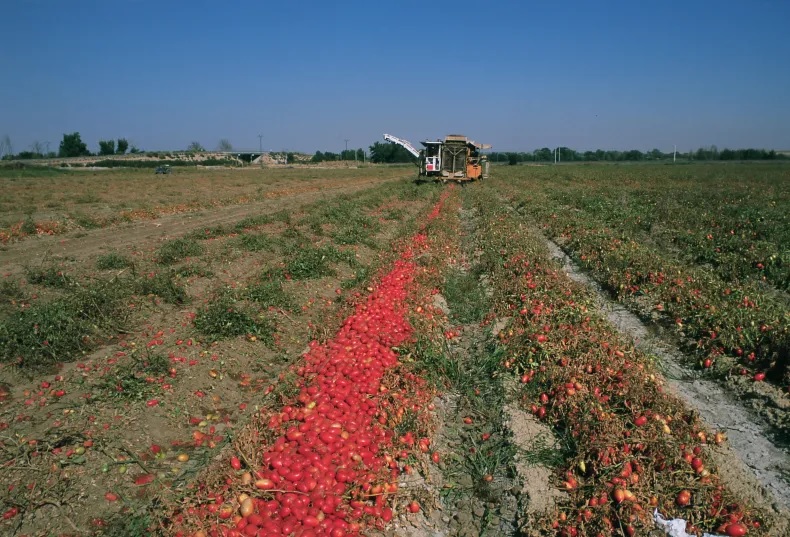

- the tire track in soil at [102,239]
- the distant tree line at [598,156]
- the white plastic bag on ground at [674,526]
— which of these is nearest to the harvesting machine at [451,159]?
the tire track in soil at [102,239]

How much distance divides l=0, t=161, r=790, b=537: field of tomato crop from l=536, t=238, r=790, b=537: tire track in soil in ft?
0.10

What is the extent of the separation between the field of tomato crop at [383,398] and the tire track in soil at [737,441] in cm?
3

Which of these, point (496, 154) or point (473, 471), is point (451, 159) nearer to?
point (473, 471)

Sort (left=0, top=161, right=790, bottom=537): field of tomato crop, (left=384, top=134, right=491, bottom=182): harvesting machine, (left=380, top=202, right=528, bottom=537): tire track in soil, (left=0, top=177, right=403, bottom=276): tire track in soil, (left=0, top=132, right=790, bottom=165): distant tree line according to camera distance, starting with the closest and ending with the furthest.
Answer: (left=0, top=161, right=790, bottom=537): field of tomato crop < (left=380, top=202, right=528, bottom=537): tire track in soil < (left=0, top=177, right=403, bottom=276): tire track in soil < (left=384, top=134, right=491, bottom=182): harvesting machine < (left=0, top=132, right=790, bottom=165): distant tree line

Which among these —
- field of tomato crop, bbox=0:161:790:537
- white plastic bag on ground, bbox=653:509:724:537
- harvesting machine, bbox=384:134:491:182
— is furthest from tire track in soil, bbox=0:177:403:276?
harvesting machine, bbox=384:134:491:182

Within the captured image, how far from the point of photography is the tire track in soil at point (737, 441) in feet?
12.3

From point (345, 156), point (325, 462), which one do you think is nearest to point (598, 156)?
point (345, 156)

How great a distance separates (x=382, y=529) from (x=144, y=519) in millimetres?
1693

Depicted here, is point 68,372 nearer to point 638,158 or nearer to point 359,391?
point 359,391

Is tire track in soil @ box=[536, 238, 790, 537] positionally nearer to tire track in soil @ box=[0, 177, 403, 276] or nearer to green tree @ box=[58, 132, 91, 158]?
tire track in soil @ box=[0, 177, 403, 276]

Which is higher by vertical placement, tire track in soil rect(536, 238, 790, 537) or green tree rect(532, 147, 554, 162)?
green tree rect(532, 147, 554, 162)

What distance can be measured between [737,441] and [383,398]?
10.9 ft

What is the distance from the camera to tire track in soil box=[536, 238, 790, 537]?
12.3 ft

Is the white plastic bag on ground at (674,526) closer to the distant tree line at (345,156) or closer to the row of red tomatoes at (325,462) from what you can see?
the row of red tomatoes at (325,462)
